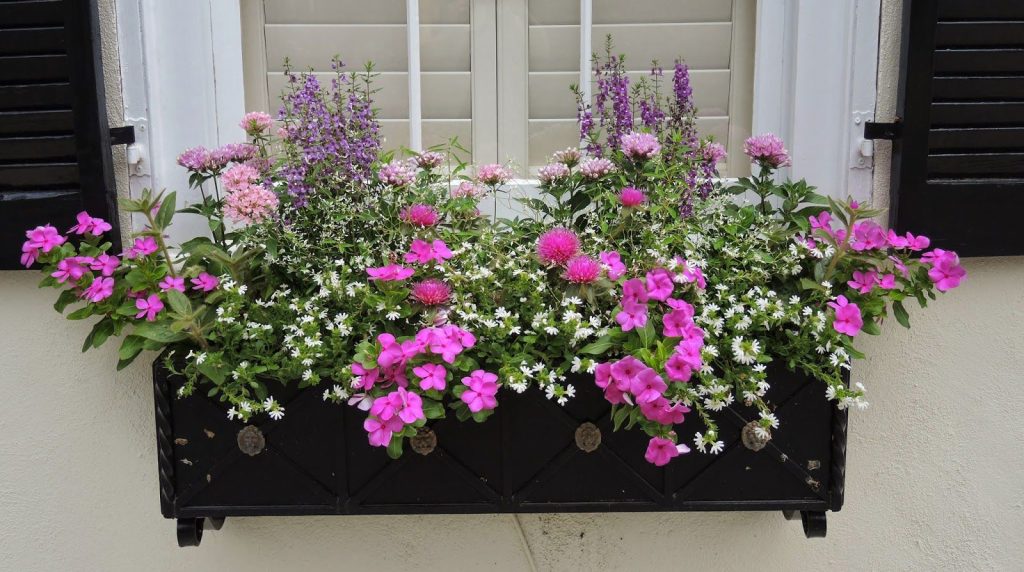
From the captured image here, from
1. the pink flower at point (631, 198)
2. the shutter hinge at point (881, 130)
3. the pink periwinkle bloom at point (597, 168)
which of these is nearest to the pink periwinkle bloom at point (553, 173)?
the pink periwinkle bloom at point (597, 168)

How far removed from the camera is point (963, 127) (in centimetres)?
177

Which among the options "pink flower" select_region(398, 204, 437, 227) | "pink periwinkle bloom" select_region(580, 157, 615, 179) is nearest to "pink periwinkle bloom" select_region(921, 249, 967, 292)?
"pink periwinkle bloom" select_region(580, 157, 615, 179)

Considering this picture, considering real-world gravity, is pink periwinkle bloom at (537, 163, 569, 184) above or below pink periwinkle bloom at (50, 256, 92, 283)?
above

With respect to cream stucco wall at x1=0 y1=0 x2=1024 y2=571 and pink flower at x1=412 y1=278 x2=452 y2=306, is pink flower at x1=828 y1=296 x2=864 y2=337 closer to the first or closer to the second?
cream stucco wall at x1=0 y1=0 x2=1024 y2=571

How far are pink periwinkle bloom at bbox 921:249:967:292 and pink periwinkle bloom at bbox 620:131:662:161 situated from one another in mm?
563

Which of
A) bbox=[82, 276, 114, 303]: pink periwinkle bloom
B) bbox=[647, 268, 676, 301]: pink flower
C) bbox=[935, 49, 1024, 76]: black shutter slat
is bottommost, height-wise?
bbox=[82, 276, 114, 303]: pink periwinkle bloom

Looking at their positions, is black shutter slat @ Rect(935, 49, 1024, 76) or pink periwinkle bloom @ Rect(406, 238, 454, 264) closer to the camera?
pink periwinkle bloom @ Rect(406, 238, 454, 264)

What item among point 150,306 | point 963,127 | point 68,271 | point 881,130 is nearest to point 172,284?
point 150,306

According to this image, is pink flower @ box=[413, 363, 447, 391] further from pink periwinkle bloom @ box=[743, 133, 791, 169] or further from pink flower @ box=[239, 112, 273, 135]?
Answer: pink periwinkle bloom @ box=[743, 133, 791, 169]

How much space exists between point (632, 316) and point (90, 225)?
1.05 metres

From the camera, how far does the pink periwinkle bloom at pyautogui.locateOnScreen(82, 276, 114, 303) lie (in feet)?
5.28

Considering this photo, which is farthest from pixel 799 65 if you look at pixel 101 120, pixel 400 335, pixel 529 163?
pixel 101 120

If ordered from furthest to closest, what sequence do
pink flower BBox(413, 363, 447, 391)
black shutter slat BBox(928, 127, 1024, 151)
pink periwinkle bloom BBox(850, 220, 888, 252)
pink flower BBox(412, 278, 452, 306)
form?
black shutter slat BBox(928, 127, 1024, 151) < pink periwinkle bloom BBox(850, 220, 888, 252) < pink flower BBox(412, 278, 452, 306) < pink flower BBox(413, 363, 447, 391)

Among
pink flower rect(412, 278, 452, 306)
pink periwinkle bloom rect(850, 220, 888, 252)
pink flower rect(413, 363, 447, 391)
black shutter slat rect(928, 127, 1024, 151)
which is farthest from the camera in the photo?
black shutter slat rect(928, 127, 1024, 151)
